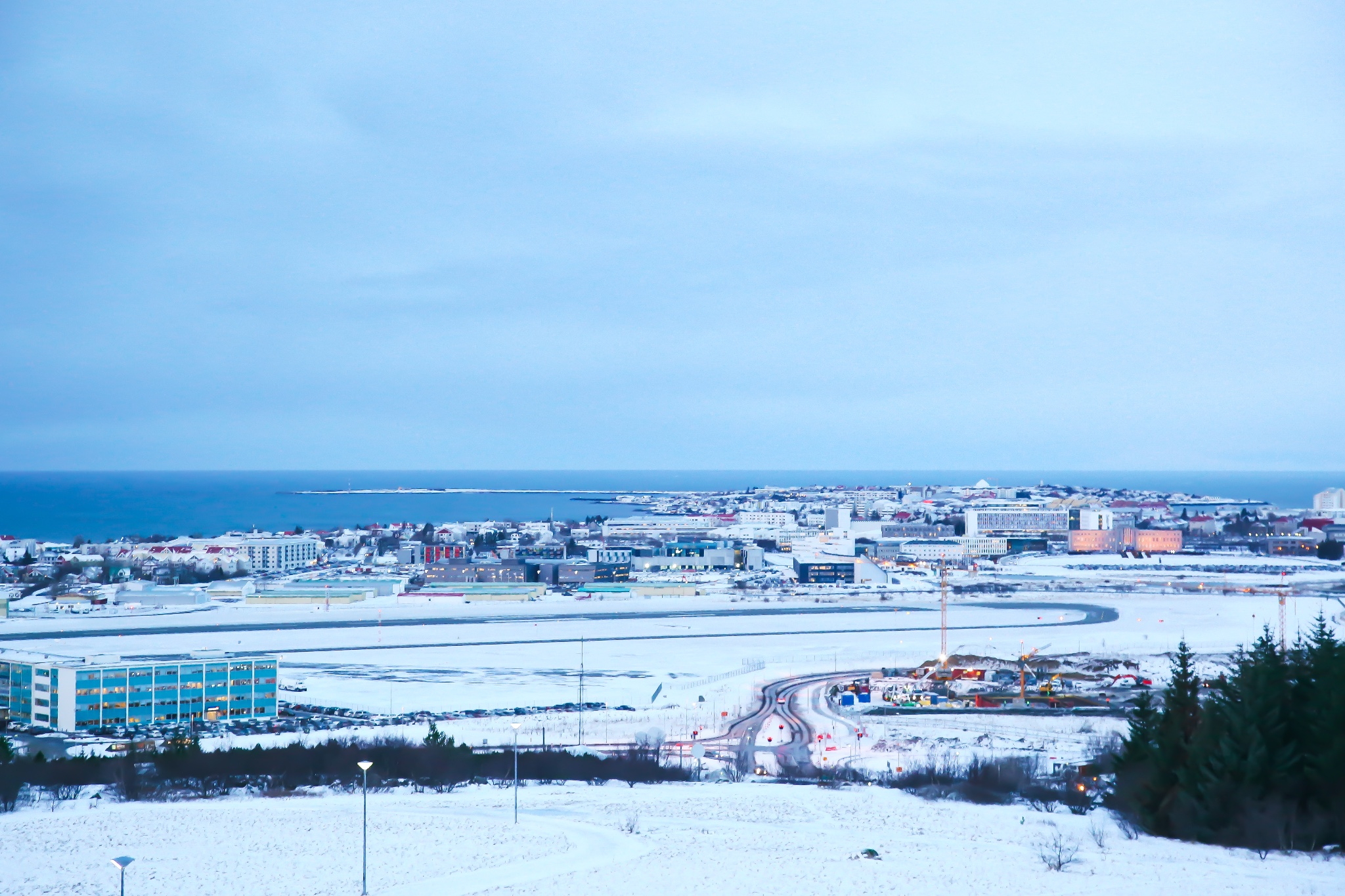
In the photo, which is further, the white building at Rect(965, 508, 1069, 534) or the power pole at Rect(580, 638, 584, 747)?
the white building at Rect(965, 508, 1069, 534)

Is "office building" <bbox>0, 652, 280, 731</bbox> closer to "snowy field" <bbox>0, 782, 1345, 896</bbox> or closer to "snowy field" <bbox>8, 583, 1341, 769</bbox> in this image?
"snowy field" <bbox>8, 583, 1341, 769</bbox>

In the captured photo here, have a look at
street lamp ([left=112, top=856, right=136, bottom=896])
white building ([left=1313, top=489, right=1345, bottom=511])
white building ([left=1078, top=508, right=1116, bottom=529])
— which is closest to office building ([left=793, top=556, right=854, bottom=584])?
white building ([left=1078, top=508, right=1116, bottom=529])

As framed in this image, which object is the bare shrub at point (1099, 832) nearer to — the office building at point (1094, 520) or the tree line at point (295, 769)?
the tree line at point (295, 769)

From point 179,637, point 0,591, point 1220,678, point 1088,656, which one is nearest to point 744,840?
point 1220,678

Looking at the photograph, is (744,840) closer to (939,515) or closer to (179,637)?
(179,637)

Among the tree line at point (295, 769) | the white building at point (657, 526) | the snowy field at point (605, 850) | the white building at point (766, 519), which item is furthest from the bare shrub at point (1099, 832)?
the white building at point (766, 519)
